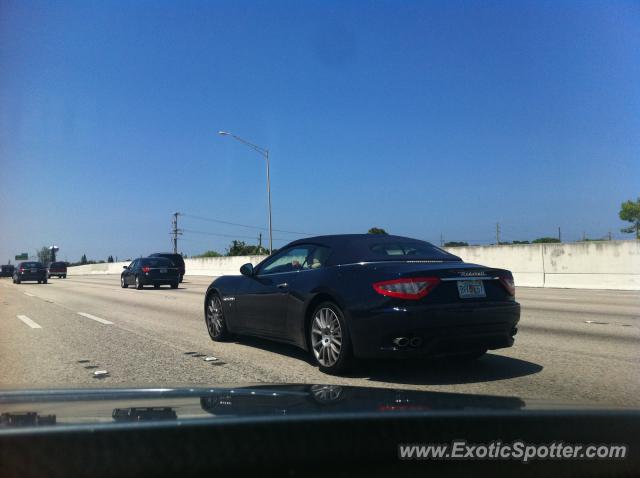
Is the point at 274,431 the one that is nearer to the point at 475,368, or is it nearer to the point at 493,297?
the point at 493,297

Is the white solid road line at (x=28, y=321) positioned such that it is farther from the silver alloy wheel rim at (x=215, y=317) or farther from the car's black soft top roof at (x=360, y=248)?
the car's black soft top roof at (x=360, y=248)

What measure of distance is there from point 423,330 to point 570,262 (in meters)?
18.1

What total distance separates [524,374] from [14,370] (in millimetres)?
5713

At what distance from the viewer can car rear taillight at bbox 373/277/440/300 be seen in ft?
17.8

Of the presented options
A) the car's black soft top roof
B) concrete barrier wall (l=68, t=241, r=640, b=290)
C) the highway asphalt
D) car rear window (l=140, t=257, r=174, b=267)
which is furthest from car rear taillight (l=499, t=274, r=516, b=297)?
car rear window (l=140, t=257, r=174, b=267)

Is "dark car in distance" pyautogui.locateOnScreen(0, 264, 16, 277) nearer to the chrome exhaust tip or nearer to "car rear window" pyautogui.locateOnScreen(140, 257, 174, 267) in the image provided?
"car rear window" pyautogui.locateOnScreen(140, 257, 174, 267)

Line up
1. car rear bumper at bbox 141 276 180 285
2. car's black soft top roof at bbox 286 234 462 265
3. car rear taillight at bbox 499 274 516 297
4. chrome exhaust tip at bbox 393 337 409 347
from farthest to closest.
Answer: car rear bumper at bbox 141 276 180 285, car's black soft top roof at bbox 286 234 462 265, car rear taillight at bbox 499 274 516 297, chrome exhaust tip at bbox 393 337 409 347

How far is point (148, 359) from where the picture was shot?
7.22 m

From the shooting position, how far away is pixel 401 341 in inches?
210

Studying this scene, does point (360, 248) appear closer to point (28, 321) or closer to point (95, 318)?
point (95, 318)

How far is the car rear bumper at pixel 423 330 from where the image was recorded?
533 centimetres

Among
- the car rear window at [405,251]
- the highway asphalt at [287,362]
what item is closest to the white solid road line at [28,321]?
the highway asphalt at [287,362]

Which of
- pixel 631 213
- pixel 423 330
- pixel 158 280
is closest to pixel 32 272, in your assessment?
pixel 158 280

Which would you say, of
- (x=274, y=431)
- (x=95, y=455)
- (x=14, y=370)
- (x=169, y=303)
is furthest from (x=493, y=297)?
(x=169, y=303)
